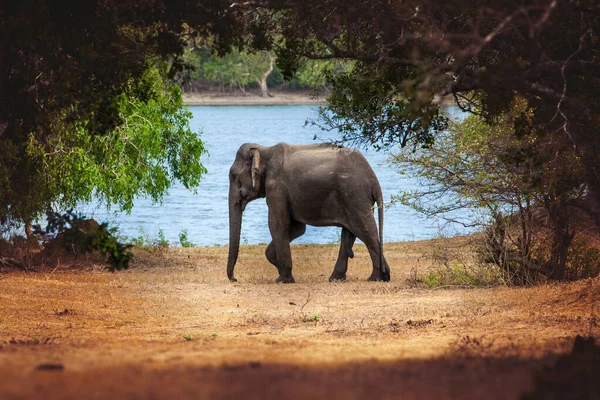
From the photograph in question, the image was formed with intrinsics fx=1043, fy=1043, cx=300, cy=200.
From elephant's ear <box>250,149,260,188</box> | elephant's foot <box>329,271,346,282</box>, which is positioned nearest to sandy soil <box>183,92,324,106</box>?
elephant's ear <box>250,149,260,188</box>

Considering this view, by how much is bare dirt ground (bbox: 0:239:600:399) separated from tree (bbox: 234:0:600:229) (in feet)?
7.01

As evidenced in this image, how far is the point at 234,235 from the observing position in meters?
18.7

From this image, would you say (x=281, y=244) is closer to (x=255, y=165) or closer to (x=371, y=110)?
(x=255, y=165)

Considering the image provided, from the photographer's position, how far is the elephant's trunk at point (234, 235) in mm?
18453

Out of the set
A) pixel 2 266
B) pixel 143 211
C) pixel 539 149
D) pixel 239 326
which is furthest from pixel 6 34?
pixel 143 211

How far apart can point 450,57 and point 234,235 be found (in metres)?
7.06

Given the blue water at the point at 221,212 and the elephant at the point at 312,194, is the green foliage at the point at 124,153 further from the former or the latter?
the elephant at the point at 312,194

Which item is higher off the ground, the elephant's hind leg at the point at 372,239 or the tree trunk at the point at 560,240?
the tree trunk at the point at 560,240

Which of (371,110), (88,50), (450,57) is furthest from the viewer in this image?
(371,110)

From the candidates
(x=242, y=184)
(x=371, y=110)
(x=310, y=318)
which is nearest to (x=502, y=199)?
(x=371, y=110)

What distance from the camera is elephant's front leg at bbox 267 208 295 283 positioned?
60.1 ft

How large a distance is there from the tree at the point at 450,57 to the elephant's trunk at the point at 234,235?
5399 millimetres

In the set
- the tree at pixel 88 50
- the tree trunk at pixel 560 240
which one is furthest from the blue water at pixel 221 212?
the tree at pixel 88 50

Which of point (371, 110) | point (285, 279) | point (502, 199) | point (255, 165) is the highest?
point (371, 110)
